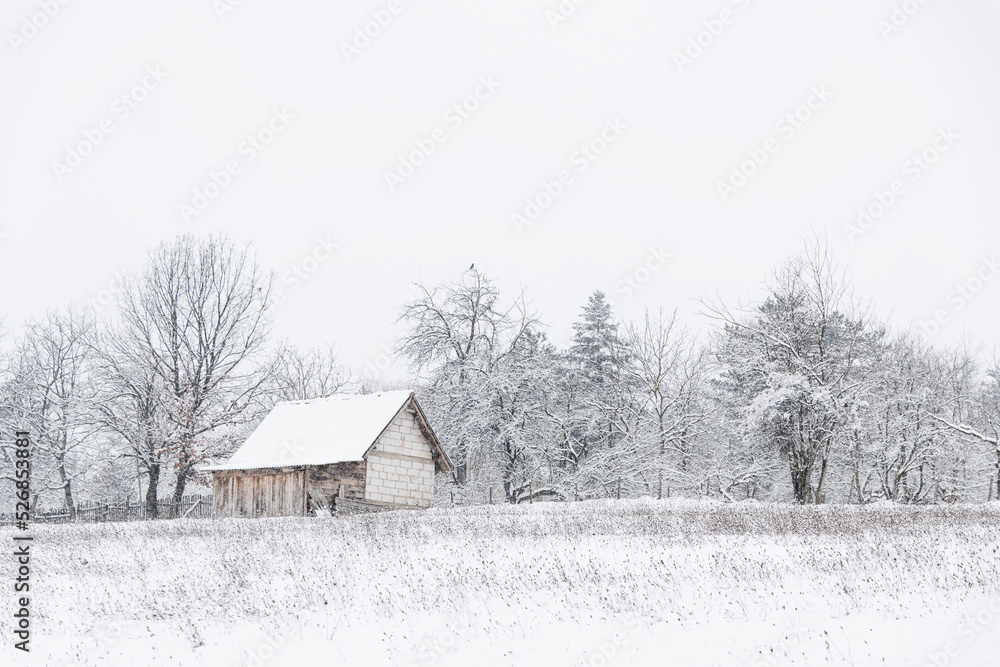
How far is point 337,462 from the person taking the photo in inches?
1264

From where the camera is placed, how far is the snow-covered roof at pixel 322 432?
3297 cm

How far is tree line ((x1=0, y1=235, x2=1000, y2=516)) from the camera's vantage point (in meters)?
38.2

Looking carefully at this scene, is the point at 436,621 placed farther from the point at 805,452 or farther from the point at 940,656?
the point at 805,452

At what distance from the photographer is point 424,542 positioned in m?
17.1

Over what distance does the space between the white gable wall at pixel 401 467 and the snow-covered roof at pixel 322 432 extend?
0.59 metres

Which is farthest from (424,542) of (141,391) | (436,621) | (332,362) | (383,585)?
(332,362)

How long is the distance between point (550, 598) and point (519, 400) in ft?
101

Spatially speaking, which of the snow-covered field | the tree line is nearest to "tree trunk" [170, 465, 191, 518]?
the tree line

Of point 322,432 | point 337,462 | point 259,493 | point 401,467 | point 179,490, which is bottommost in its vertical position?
point 259,493

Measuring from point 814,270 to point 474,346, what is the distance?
794 inches

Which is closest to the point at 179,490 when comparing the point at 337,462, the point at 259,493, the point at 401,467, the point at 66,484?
the point at 259,493

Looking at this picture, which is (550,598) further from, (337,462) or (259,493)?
(259,493)

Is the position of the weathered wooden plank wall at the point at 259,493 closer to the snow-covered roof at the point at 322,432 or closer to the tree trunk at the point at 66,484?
the snow-covered roof at the point at 322,432

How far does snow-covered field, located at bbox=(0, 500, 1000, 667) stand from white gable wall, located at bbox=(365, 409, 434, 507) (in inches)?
578
